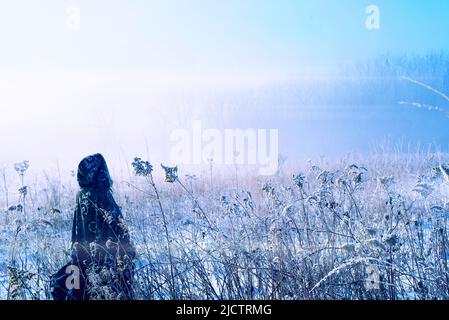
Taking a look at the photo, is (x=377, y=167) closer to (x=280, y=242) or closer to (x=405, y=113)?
(x=405, y=113)

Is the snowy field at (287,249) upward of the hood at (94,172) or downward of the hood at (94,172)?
downward

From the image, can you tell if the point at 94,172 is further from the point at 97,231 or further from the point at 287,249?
the point at 287,249

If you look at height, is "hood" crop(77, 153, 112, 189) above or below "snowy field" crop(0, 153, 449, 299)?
above

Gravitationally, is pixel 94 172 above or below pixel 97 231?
above

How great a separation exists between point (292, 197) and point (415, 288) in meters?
0.98

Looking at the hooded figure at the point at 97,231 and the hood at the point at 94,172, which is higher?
the hood at the point at 94,172

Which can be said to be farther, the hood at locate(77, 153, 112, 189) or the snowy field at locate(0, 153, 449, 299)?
the hood at locate(77, 153, 112, 189)

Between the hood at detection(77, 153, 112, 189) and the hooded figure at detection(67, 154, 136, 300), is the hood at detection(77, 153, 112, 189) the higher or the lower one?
the higher one

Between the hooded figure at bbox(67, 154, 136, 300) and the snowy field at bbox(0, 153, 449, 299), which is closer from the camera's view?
the snowy field at bbox(0, 153, 449, 299)

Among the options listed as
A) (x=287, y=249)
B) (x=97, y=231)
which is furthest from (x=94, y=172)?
(x=287, y=249)

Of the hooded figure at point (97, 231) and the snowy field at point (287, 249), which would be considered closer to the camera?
the snowy field at point (287, 249)

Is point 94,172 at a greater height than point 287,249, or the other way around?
point 94,172
